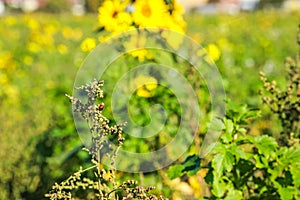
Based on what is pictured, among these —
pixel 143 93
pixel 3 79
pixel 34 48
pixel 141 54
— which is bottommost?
pixel 143 93

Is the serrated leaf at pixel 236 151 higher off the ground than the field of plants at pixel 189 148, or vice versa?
the field of plants at pixel 189 148

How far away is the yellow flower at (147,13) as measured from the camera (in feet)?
9.22

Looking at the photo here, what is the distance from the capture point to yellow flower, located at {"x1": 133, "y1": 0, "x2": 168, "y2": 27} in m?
2.81

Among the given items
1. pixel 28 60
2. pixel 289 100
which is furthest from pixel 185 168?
pixel 28 60

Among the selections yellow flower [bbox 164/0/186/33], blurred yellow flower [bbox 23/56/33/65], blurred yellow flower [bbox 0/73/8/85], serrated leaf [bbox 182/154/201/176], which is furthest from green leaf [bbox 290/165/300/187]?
blurred yellow flower [bbox 23/56/33/65]

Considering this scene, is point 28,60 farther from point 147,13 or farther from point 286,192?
point 286,192

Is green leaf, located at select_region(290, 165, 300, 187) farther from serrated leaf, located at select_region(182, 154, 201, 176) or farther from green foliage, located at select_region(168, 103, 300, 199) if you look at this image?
serrated leaf, located at select_region(182, 154, 201, 176)

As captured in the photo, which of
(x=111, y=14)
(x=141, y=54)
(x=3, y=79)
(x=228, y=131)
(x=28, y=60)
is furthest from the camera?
(x=28, y=60)

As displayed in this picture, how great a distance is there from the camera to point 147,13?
281 cm

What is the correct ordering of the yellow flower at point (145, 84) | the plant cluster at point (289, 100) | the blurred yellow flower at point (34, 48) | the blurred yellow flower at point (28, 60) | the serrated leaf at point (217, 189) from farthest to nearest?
the blurred yellow flower at point (34, 48), the blurred yellow flower at point (28, 60), the yellow flower at point (145, 84), the plant cluster at point (289, 100), the serrated leaf at point (217, 189)

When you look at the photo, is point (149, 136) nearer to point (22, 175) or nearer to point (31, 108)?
point (22, 175)

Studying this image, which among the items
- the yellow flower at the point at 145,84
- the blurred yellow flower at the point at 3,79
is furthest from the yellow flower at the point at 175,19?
the blurred yellow flower at the point at 3,79

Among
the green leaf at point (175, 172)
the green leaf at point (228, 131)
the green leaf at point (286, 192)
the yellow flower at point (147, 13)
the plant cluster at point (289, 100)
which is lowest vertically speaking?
the green leaf at point (286, 192)

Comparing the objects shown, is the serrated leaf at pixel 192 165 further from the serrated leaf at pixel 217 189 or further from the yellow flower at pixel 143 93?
the yellow flower at pixel 143 93
